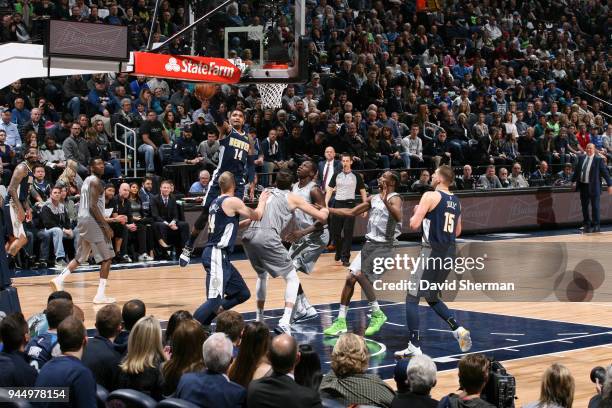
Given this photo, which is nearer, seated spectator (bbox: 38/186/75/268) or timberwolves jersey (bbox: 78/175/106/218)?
timberwolves jersey (bbox: 78/175/106/218)

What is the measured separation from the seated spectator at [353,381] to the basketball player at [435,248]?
14.6 ft

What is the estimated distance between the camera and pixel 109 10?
74.3ft

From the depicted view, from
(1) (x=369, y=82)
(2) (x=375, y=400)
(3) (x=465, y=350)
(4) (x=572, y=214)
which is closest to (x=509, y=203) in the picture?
(4) (x=572, y=214)

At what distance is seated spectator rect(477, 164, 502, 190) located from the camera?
25.0 metres

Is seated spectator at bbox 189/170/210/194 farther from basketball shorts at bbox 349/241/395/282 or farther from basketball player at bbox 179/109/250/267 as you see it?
basketball shorts at bbox 349/241/395/282

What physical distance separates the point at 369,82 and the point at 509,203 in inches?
182

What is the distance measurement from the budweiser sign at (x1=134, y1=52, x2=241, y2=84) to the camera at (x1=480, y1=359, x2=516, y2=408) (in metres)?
8.98

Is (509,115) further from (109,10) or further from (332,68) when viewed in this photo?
(109,10)

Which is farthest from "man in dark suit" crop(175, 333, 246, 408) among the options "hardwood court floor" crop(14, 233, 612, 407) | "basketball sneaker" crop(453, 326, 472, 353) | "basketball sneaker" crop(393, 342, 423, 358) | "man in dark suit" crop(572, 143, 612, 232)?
"man in dark suit" crop(572, 143, 612, 232)

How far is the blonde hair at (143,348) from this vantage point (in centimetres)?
671

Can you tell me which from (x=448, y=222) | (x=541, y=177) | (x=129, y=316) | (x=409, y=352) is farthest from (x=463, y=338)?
(x=541, y=177)

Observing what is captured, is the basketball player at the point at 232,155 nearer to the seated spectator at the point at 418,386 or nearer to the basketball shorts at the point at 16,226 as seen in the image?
the basketball shorts at the point at 16,226

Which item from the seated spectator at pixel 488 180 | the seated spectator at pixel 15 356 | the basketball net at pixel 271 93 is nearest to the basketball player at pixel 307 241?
the seated spectator at pixel 15 356

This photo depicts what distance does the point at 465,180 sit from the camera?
24.7 m
